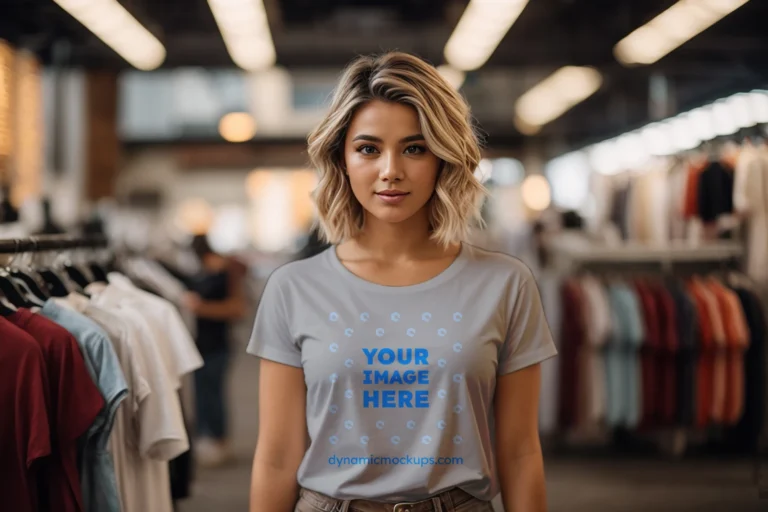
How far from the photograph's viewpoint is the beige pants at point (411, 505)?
1.88 metres

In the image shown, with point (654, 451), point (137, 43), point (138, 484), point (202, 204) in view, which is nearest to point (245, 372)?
point (137, 43)

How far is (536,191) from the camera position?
74.8 ft

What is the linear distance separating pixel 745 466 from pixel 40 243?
5454 millimetres

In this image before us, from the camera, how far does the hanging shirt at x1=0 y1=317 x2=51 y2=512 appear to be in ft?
6.91

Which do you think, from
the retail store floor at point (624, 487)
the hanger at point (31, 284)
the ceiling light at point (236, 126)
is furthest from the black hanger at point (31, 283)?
the ceiling light at point (236, 126)

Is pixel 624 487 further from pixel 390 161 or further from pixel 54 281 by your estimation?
pixel 390 161

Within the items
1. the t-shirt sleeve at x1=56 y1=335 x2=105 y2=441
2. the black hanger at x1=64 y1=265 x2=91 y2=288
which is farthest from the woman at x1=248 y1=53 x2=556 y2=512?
the black hanger at x1=64 y1=265 x2=91 y2=288

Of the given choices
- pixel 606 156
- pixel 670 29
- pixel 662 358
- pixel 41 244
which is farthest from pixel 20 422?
pixel 606 156

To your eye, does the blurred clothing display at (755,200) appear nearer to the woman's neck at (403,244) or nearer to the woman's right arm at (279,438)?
the woman's neck at (403,244)

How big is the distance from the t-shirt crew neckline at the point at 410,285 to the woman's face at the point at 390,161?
0.48ft

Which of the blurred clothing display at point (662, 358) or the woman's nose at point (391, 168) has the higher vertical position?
the woman's nose at point (391, 168)

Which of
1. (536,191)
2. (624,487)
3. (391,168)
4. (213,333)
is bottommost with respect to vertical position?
(624,487)

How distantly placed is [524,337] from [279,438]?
1.92 feet

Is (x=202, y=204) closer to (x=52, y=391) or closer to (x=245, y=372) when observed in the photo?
(x=245, y=372)
